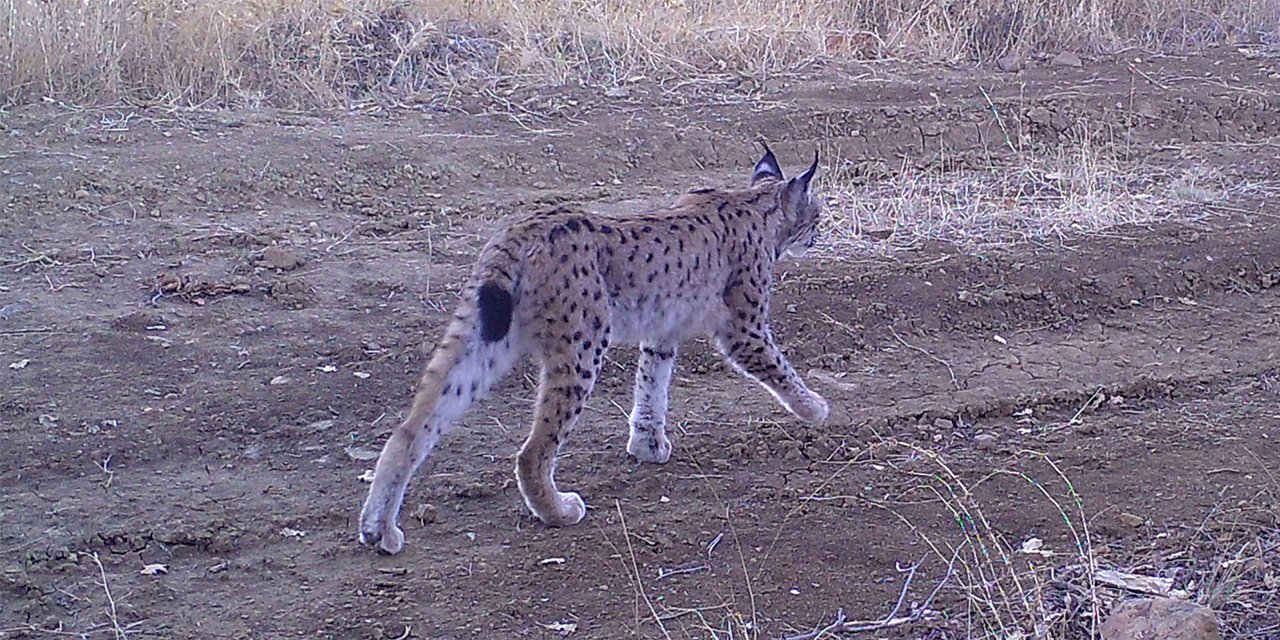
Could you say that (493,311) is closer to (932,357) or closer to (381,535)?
(381,535)

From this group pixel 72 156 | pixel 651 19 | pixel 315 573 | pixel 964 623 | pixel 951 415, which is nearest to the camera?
pixel 964 623

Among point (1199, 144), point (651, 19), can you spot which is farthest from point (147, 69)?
point (1199, 144)

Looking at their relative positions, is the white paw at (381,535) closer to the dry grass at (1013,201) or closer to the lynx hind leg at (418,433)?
the lynx hind leg at (418,433)

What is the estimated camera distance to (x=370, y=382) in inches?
230

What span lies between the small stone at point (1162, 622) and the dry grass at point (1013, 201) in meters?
3.74

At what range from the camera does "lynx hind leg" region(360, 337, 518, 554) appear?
4461 millimetres

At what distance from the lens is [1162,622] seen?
11.7ft

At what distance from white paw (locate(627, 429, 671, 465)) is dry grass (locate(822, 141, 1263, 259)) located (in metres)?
2.35

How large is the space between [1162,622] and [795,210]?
2582 mm

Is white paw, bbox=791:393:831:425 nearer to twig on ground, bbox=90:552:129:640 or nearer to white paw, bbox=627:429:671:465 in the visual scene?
white paw, bbox=627:429:671:465

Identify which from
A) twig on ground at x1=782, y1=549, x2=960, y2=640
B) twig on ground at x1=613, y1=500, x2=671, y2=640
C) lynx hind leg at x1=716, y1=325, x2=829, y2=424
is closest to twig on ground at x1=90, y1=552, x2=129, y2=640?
twig on ground at x1=613, y1=500, x2=671, y2=640

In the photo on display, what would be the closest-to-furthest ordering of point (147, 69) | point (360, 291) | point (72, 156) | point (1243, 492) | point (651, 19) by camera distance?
1. point (1243, 492)
2. point (360, 291)
3. point (72, 156)
4. point (147, 69)
5. point (651, 19)

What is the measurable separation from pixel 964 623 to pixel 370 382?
8.81 ft

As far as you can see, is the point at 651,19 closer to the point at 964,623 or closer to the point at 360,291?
the point at 360,291
